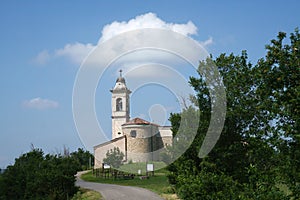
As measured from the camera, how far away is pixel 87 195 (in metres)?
23.8

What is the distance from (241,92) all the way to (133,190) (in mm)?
12435

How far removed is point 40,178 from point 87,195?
295 cm

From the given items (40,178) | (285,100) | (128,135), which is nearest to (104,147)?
(128,135)

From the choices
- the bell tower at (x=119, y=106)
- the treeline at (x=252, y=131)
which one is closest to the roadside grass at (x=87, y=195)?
the treeline at (x=252, y=131)

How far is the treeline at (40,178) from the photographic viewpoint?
78.5ft

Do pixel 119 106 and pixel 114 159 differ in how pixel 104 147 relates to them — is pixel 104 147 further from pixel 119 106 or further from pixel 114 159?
pixel 119 106

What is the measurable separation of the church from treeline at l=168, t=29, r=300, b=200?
3252 cm

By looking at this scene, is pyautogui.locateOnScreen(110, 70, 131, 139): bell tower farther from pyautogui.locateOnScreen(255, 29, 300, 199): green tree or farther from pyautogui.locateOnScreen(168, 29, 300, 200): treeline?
pyautogui.locateOnScreen(255, 29, 300, 199): green tree

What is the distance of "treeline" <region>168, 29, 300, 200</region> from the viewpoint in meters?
8.34

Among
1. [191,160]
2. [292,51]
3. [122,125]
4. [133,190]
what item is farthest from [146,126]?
[292,51]

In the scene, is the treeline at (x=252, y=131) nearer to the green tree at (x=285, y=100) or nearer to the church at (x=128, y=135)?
the green tree at (x=285, y=100)

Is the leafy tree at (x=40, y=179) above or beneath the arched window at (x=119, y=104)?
beneath

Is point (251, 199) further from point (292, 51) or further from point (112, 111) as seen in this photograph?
point (112, 111)

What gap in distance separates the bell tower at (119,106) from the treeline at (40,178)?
31.2 m
